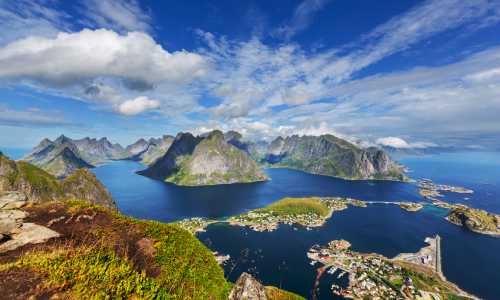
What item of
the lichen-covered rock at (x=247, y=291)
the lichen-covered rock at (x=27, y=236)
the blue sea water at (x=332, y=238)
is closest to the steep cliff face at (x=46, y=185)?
the blue sea water at (x=332, y=238)

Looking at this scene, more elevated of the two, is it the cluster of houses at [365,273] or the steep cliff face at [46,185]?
the steep cliff face at [46,185]

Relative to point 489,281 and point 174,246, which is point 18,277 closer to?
point 174,246

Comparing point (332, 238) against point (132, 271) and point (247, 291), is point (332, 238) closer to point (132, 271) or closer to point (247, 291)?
point (247, 291)

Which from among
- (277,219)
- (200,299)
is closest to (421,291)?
(277,219)

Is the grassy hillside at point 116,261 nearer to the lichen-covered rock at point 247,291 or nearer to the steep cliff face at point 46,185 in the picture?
the lichen-covered rock at point 247,291

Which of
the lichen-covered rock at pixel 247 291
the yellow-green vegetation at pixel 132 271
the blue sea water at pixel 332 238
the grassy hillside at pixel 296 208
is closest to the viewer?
the yellow-green vegetation at pixel 132 271

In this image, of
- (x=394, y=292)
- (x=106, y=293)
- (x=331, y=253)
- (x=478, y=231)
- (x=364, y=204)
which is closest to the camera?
(x=106, y=293)

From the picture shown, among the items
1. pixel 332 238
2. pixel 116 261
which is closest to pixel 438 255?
pixel 332 238
